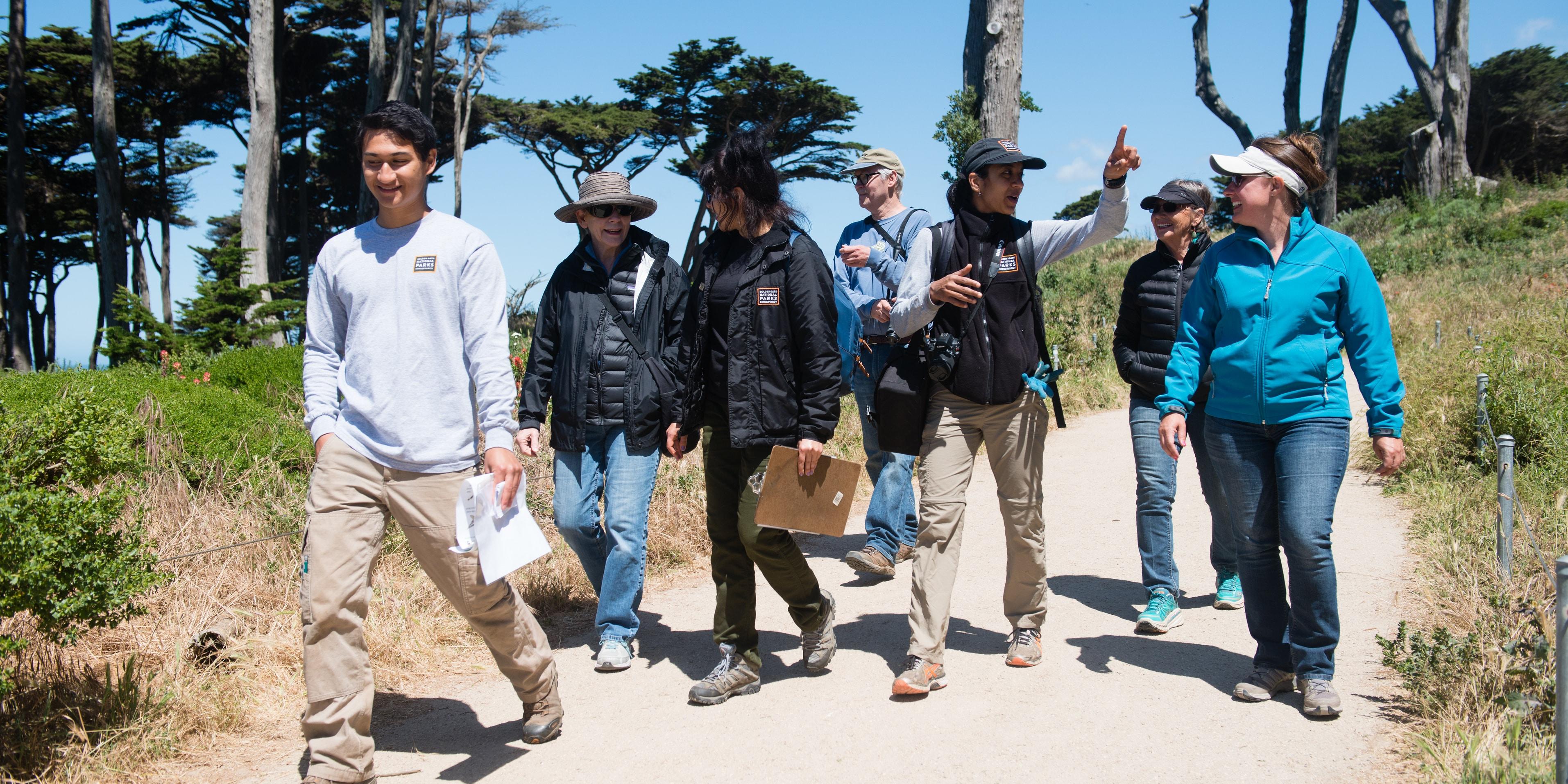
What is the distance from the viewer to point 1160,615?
174 inches

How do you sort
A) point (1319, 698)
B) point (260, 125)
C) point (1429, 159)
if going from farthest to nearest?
1. point (1429, 159)
2. point (260, 125)
3. point (1319, 698)

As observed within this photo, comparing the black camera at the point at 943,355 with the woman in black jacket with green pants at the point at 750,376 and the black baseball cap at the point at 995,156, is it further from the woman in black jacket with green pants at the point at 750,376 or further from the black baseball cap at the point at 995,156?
the black baseball cap at the point at 995,156

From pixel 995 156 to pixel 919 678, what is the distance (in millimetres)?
1829

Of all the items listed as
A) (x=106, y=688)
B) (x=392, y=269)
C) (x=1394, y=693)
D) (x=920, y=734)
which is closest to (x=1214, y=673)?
(x=1394, y=693)

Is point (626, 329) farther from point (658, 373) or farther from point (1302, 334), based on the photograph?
point (1302, 334)

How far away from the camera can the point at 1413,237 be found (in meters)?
21.9

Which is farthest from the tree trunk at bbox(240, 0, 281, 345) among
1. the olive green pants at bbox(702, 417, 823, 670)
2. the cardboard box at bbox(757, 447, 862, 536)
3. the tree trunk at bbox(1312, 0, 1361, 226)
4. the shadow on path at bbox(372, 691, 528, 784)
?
the tree trunk at bbox(1312, 0, 1361, 226)

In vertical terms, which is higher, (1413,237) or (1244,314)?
(1413,237)

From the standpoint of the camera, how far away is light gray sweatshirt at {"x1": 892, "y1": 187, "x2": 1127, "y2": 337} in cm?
371

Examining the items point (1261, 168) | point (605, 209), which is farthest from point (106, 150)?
point (1261, 168)

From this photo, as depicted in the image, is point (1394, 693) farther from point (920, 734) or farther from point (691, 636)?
point (691, 636)

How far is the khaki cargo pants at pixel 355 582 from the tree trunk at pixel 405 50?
1775cm

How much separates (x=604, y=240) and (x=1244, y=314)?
240 cm

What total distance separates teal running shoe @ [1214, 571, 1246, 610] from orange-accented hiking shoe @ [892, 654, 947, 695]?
1.65 meters
